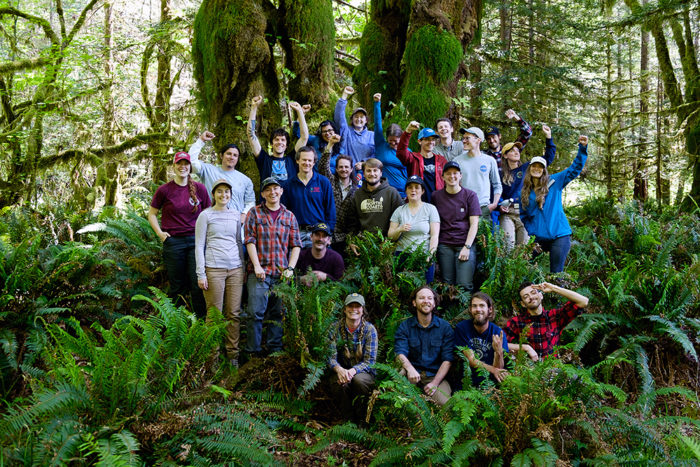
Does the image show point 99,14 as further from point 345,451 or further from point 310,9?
point 345,451

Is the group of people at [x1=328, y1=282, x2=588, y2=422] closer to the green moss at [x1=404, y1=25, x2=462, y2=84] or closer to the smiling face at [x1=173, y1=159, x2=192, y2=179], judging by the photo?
the smiling face at [x1=173, y1=159, x2=192, y2=179]

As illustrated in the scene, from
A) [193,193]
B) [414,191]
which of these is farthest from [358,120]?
[193,193]

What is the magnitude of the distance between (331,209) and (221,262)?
5.10 ft

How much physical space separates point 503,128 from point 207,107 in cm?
653

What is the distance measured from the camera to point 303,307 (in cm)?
462

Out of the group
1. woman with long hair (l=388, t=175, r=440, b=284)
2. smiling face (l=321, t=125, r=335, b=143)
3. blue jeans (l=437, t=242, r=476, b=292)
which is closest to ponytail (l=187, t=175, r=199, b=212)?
smiling face (l=321, t=125, r=335, b=143)

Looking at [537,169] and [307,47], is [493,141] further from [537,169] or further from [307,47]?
[307,47]

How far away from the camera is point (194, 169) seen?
5.79 m

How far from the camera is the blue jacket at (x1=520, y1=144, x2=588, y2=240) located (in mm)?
5902

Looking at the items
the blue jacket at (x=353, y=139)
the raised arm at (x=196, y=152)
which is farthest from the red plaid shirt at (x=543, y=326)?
the raised arm at (x=196, y=152)

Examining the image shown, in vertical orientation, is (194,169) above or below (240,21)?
below

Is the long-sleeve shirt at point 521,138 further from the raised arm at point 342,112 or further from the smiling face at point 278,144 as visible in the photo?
the smiling face at point 278,144

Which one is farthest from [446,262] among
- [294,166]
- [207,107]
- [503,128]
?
[503,128]

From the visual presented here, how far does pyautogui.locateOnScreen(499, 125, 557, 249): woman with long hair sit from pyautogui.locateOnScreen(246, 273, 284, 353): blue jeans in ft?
9.52
